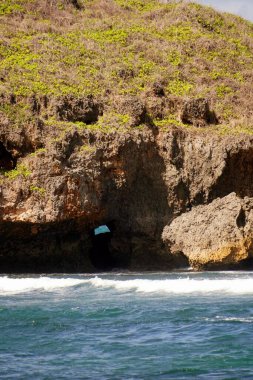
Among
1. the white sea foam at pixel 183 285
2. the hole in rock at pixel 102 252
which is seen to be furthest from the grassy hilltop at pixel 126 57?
the white sea foam at pixel 183 285

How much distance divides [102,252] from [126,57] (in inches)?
387

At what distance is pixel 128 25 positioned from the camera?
38.0m

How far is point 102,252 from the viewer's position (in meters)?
30.9

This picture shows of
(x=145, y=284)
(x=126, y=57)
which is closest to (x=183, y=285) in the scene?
(x=145, y=284)

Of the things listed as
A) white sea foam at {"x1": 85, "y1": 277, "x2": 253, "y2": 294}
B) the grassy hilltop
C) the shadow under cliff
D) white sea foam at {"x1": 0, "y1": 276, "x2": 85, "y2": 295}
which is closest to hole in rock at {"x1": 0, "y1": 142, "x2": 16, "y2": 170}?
the grassy hilltop

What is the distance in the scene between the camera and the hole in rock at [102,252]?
29938 mm

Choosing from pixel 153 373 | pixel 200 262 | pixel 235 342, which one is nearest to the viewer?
pixel 153 373

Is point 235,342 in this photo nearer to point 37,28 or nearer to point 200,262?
point 200,262

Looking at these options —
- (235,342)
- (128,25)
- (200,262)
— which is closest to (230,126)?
(200,262)

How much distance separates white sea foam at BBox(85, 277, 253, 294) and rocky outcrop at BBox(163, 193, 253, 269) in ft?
7.73

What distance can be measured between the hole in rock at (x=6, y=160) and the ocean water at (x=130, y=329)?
5575 millimetres

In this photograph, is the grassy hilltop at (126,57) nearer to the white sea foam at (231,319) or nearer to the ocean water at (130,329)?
the ocean water at (130,329)

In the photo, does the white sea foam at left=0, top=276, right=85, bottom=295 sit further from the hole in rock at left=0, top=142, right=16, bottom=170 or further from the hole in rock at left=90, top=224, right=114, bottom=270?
the hole in rock at left=90, top=224, right=114, bottom=270

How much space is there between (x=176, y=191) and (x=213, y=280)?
5.89 m
